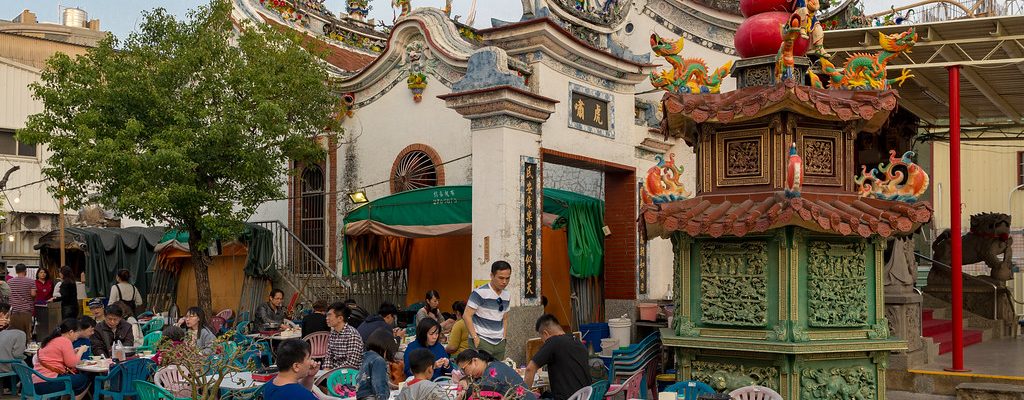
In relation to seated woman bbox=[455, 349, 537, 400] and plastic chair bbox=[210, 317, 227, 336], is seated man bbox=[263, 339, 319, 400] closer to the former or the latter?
seated woman bbox=[455, 349, 537, 400]

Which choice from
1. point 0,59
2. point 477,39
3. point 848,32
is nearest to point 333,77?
point 477,39

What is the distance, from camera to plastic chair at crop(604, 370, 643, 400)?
8891 mm

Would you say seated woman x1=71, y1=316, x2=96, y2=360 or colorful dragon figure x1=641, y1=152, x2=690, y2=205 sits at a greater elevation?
colorful dragon figure x1=641, y1=152, x2=690, y2=205

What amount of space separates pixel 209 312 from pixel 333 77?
4.96 meters

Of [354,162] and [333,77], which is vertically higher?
[333,77]

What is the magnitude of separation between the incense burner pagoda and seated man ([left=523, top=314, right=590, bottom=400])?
111cm

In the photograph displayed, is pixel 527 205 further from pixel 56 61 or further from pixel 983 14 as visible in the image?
pixel 56 61

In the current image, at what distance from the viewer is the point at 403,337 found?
13.0 metres

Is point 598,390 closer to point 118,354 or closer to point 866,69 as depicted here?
point 866,69

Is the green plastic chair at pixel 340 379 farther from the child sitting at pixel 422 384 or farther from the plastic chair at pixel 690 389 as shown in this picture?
the plastic chair at pixel 690 389

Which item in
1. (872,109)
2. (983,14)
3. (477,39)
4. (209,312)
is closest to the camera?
(872,109)

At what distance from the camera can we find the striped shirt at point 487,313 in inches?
392

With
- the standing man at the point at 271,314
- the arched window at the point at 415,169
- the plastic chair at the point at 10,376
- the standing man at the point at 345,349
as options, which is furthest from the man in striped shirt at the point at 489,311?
the arched window at the point at 415,169

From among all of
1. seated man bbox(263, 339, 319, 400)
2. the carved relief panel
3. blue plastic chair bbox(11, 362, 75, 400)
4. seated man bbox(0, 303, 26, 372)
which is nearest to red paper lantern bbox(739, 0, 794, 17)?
the carved relief panel
